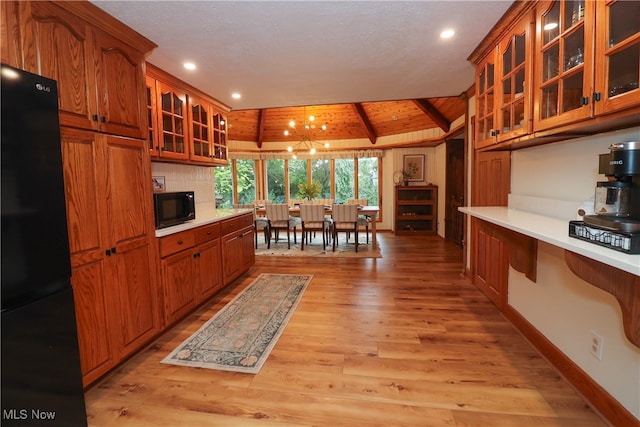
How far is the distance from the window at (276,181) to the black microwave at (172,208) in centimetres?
538

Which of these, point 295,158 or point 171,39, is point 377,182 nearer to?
point 295,158

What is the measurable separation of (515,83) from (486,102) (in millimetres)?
495

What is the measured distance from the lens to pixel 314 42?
2455 mm

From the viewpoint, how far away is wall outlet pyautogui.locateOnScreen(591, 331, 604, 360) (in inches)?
67.0

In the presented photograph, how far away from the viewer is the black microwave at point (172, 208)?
257 cm

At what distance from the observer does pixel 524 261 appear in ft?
7.92

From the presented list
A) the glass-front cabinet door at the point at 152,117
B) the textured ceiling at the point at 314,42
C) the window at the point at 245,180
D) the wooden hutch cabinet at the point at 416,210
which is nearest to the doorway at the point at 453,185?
the wooden hutch cabinet at the point at 416,210

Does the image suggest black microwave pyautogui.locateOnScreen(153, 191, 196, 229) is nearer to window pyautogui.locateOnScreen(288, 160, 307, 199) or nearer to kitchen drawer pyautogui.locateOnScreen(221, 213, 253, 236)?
kitchen drawer pyautogui.locateOnScreen(221, 213, 253, 236)

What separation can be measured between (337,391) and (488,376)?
100cm

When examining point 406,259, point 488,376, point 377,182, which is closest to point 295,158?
point 377,182

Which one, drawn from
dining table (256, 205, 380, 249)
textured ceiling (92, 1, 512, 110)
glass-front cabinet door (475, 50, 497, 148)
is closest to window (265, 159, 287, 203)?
dining table (256, 205, 380, 249)

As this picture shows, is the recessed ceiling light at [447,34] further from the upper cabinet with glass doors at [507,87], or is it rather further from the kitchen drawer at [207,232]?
the kitchen drawer at [207,232]

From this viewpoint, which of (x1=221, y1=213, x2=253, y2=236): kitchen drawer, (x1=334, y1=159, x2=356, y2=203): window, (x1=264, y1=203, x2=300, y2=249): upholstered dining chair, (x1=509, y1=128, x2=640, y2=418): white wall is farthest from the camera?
(x1=334, y1=159, x2=356, y2=203): window

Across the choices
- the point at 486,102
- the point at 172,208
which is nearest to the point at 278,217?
the point at 172,208
